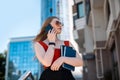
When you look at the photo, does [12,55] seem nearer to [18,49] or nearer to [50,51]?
[18,49]

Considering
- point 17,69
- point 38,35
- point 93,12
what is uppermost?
point 93,12

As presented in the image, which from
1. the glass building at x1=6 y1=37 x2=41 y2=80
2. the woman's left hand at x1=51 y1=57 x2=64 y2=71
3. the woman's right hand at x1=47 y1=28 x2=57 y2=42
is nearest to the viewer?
the woman's left hand at x1=51 y1=57 x2=64 y2=71

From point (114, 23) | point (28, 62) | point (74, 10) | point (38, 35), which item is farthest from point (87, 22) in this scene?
point (28, 62)

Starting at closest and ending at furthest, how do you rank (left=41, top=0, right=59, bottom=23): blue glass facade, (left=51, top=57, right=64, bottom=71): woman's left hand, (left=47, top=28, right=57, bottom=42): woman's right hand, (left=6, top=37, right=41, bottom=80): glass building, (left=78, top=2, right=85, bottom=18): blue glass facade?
(left=51, top=57, right=64, bottom=71): woman's left hand < (left=47, top=28, right=57, bottom=42): woman's right hand < (left=78, top=2, right=85, bottom=18): blue glass facade < (left=41, top=0, right=59, bottom=23): blue glass facade < (left=6, top=37, right=41, bottom=80): glass building

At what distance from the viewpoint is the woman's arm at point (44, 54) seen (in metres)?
1.91

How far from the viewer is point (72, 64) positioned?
6.31ft

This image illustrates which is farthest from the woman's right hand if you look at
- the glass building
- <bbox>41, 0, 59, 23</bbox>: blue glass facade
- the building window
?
the glass building

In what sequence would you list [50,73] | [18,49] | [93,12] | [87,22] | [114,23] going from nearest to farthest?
[50,73] < [114,23] < [93,12] < [87,22] < [18,49]

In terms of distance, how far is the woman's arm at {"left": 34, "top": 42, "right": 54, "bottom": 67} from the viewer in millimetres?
1907

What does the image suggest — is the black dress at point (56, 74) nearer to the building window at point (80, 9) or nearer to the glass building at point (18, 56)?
the building window at point (80, 9)

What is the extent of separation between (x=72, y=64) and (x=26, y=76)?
35 centimetres

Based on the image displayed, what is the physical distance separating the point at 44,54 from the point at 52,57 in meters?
0.06

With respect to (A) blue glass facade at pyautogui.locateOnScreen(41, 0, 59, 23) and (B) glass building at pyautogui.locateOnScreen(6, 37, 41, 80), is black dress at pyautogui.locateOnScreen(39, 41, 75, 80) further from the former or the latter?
(B) glass building at pyautogui.locateOnScreen(6, 37, 41, 80)

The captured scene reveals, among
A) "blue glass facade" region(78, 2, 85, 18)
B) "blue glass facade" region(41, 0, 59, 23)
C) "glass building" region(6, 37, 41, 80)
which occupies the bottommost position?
"glass building" region(6, 37, 41, 80)
